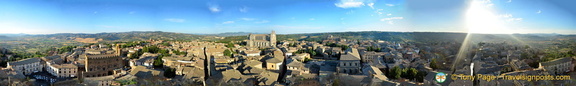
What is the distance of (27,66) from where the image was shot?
27.7 feet

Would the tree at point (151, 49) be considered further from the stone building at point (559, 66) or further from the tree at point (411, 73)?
the stone building at point (559, 66)

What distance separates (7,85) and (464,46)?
1337 cm

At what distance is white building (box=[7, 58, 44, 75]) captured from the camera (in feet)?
26.8

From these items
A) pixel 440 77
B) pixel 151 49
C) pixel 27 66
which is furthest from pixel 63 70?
pixel 440 77

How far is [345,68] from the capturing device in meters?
9.32

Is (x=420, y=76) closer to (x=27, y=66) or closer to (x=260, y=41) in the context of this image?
(x=27, y=66)

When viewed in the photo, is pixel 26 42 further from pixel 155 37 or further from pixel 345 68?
pixel 345 68

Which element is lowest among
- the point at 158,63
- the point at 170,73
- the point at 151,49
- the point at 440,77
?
the point at 170,73

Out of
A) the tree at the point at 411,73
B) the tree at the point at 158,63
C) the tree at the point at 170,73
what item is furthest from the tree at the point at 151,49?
the tree at the point at 411,73

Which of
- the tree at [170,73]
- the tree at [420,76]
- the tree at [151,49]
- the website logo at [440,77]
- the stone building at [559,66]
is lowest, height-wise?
the tree at [170,73]

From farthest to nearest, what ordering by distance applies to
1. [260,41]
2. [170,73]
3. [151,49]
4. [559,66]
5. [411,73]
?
[260,41], [151,49], [170,73], [411,73], [559,66]

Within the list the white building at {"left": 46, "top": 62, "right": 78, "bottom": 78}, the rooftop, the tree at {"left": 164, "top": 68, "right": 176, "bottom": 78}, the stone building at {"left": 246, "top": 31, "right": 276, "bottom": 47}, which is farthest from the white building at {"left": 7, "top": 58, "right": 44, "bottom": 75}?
the stone building at {"left": 246, "top": 31, "right": 276, "bottom": 47}

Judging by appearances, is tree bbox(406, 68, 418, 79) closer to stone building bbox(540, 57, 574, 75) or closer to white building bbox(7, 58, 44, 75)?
stone building bbox(540, 57, 574, 75)

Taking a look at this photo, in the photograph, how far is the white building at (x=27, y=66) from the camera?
8.17m
